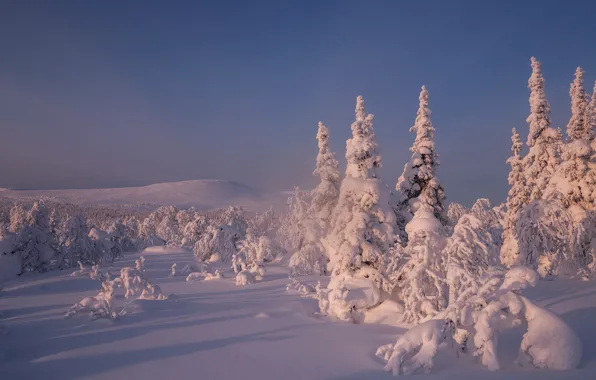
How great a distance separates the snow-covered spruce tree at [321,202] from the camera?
20.1 metres

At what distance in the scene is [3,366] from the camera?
27.7 feet

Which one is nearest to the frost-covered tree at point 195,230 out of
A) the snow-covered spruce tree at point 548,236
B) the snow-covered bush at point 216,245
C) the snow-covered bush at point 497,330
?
the snow-covered bush at point 216,245

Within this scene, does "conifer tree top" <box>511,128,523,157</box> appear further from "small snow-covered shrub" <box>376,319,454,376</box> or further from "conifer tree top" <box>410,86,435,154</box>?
"small snow-covered shrub" <box>376,319,454,376</box>

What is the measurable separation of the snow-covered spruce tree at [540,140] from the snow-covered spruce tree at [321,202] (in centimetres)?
1345

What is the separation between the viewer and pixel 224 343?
1003cm

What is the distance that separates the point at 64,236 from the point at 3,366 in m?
33.0

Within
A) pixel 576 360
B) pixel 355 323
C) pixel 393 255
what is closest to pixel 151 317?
pixel 355 323

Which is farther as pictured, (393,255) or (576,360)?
(393,255)

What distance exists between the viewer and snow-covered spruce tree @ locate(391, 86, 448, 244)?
1925 centimetres

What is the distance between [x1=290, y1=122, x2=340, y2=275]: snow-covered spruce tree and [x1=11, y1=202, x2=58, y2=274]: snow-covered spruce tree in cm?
2409

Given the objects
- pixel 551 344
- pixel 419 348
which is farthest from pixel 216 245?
pixel 551 344

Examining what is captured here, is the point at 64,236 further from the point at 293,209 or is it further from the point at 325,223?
the point at 325,223

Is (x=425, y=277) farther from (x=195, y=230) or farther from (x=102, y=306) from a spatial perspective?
(x=195, y=230)

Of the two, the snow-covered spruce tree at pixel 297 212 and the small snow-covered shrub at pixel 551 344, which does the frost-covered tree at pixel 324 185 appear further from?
the small snow-covered shrub at pixel 551 344
